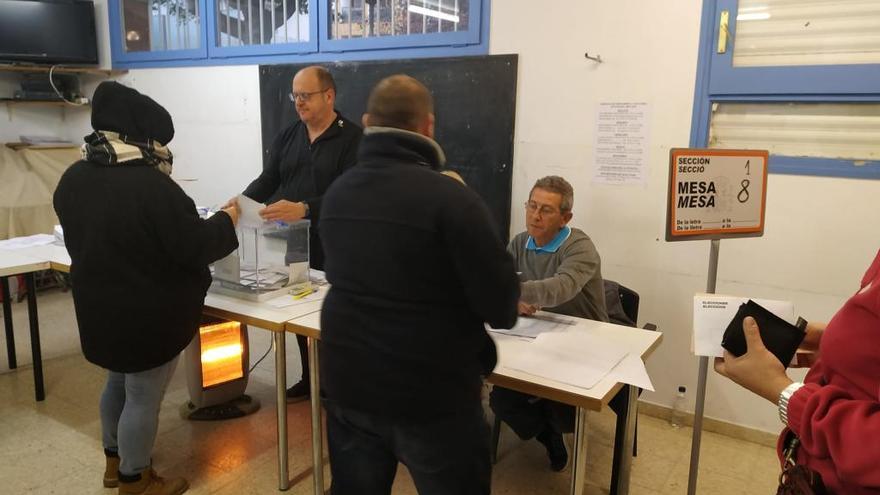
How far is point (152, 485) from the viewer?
7.39ft

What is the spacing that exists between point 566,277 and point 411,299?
3.21ft

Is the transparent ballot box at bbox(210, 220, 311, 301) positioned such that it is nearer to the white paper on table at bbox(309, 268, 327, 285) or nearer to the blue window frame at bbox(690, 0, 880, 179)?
the white paper on table at bbox(309, 268, 327, 285)

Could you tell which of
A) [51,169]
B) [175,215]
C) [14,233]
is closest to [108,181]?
[175,215]

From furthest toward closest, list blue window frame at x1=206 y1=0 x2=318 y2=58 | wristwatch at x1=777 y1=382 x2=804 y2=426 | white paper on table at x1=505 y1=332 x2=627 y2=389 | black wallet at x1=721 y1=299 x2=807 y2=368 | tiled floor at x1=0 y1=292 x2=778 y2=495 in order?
blue window frame at x1=206 y1=0 x2=318 y2=58 < tiled floor at x1=0 y1=292 x2=778 y2=495 < white paper on table at x1=505 y1=332 x2=627 y2=389 < black wallet at x1=721 y1=299 x2=807 y2=368 < wristwatch at x1=777 y1=382 x2=804 y2=426

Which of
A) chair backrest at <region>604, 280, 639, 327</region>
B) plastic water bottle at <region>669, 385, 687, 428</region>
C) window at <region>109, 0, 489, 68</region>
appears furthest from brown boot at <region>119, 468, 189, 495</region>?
window at <region>109, 0, 489, 68</region>

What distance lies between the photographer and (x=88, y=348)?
2037 millimetres

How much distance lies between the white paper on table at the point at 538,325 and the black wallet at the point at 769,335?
846 millimetres

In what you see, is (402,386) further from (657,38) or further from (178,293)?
(657,38)

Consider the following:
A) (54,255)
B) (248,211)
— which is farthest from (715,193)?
(54,255)

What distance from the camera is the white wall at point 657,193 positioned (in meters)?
Answer: 2.58

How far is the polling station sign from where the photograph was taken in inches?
71.5

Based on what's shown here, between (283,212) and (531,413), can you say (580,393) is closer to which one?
(531,413)

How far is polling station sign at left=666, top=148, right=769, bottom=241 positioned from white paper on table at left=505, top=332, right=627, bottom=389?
1.30ft

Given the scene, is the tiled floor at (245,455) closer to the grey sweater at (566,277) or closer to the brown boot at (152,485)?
the brown boot at (152,485)
